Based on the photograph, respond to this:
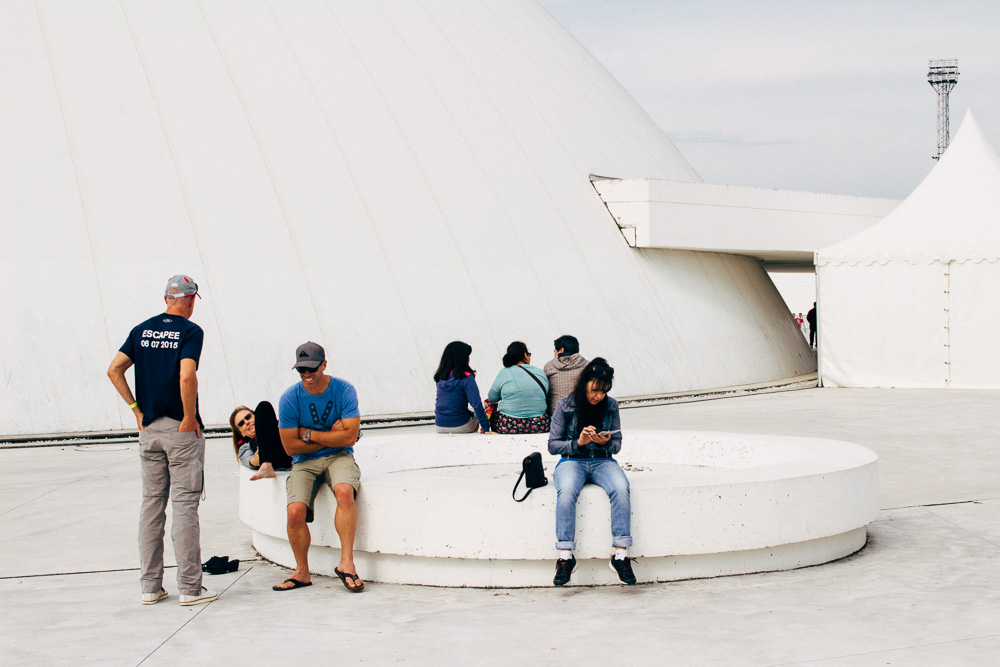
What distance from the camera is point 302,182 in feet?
50.6

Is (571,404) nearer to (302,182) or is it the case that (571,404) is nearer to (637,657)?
(637,657)

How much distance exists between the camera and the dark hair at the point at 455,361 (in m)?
8.88

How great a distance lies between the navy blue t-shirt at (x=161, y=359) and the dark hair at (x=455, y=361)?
3395 millimetres

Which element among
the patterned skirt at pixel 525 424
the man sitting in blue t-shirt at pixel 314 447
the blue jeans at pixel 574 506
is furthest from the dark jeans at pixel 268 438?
the patterned skirt at pixel 525 424

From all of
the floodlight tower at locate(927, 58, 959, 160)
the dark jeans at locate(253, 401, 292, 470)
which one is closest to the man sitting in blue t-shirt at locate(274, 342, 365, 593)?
the dark jeans at locate(253, 401, 292, 470)

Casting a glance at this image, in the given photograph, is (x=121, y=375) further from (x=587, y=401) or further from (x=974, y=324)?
(x=974, y=324)

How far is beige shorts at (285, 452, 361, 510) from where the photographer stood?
237 inches

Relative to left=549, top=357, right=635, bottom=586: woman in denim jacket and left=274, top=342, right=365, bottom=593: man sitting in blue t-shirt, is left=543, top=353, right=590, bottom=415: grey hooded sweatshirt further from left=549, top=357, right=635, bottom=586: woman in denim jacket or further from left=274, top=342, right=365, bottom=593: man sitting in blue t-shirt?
left=274, top=342, right=365, bottom=593: man sitting in blue t-shirt

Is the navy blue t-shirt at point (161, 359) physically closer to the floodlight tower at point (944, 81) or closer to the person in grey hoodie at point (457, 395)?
the person in grey hoodie at point (457, 395)

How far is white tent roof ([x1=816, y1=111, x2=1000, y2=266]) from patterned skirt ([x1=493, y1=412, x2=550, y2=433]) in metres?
12.6

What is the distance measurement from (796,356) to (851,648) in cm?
1980

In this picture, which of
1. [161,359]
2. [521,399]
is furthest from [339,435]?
[521,399]

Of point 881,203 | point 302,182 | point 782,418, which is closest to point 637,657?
point 782,418

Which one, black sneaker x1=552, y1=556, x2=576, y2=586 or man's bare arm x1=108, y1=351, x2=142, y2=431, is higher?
man's bare arm x1=108, y1=351, x2=142, y2=431
